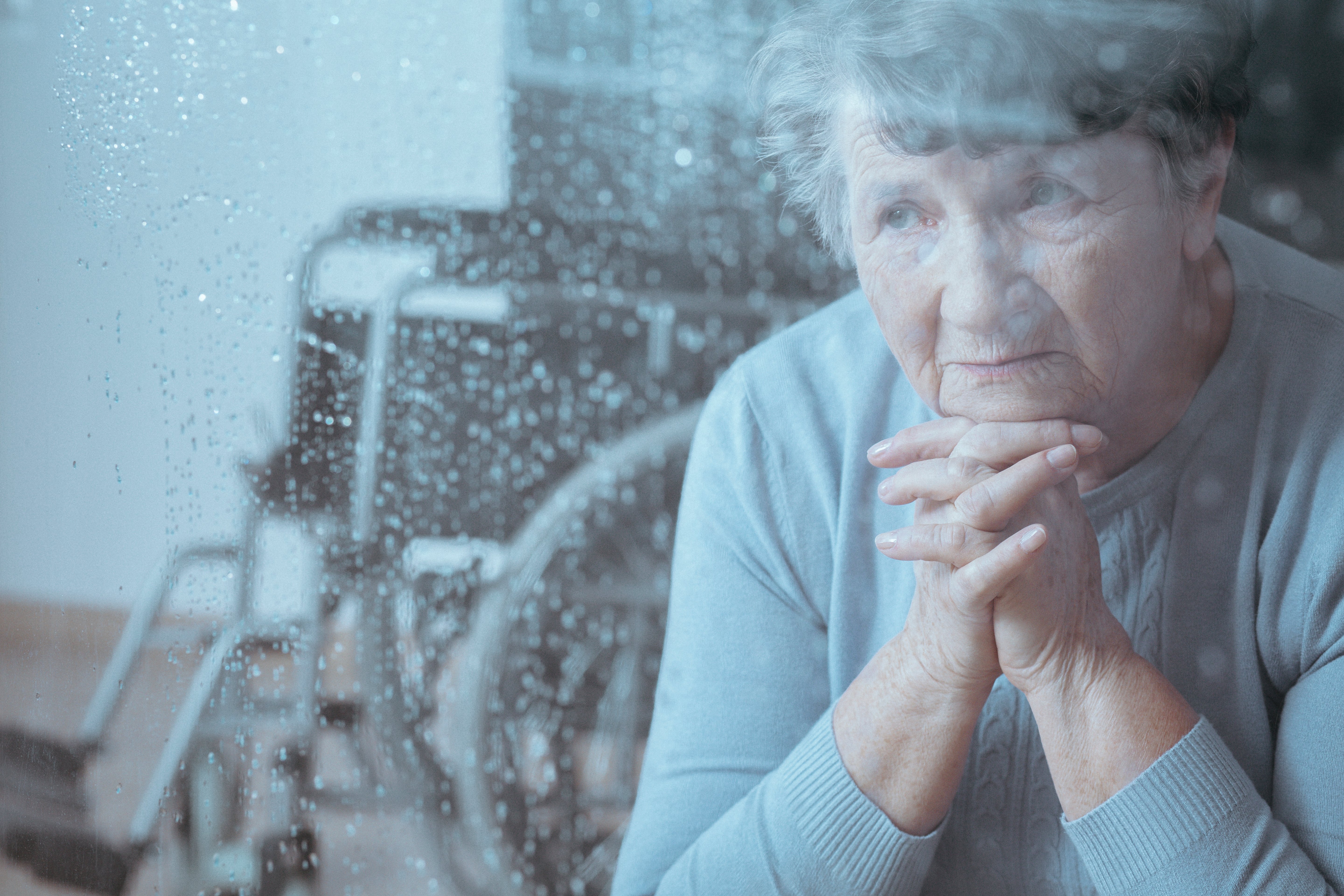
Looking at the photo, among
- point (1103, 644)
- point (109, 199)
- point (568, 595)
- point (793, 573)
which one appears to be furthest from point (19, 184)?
point (568, 595)

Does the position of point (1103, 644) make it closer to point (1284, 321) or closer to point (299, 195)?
point (1284, 321)

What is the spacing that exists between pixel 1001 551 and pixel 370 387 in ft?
2.10

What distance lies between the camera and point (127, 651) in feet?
1.87

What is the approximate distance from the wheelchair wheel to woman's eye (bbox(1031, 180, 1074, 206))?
26.0 inches

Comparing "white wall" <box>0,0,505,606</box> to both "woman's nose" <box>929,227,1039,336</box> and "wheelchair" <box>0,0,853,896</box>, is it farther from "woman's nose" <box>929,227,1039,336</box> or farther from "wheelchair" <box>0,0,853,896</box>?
"woman's nose" <box>929,227,1039,336</box>

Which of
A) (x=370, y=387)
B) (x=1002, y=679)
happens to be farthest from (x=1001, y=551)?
(x=370, y=387)

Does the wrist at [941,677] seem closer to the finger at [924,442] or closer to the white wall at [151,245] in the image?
the finger at [924,442]

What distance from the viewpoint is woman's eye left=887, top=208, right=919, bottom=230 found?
42 centimetres

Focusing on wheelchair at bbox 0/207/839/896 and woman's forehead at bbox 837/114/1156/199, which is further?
wheelchair at bbox 0/207/839/896

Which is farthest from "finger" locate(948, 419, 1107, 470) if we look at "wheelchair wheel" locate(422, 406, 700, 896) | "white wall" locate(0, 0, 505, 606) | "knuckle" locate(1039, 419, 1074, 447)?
"wheelchair wheel" locate(422, 406, 700, 896)

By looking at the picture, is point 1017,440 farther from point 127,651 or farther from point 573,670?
point 573,670

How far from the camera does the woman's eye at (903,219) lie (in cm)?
42

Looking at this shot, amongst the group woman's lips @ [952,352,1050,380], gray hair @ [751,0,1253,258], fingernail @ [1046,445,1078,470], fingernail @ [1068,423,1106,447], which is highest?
gray hair @ [751,0,1253,258]

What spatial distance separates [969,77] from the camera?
0.39 metres
